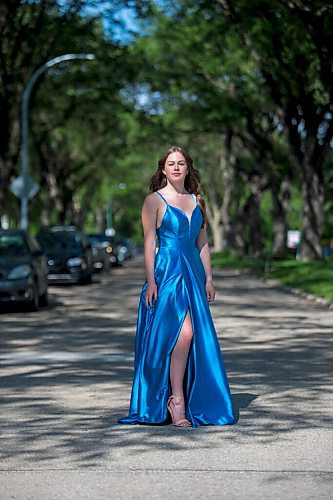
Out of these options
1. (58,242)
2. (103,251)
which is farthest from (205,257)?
(103,251)

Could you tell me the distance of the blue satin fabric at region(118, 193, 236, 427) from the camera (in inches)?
313

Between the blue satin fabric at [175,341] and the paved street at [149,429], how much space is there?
18 cm

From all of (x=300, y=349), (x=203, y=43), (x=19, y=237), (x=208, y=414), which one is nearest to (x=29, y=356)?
(x=300, y=349)

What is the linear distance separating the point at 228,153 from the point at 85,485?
154 ft

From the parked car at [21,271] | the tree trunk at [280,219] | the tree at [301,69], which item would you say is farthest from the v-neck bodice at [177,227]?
the tree trunk at [280,219]

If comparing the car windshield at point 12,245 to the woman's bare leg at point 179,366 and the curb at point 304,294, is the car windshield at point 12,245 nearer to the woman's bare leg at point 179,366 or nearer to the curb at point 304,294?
the curb at point 304,294

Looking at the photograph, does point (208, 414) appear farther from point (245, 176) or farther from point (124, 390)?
point (245, 176)

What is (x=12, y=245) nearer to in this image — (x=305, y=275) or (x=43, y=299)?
(x=43, y=299)

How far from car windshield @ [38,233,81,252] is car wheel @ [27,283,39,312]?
486 inches

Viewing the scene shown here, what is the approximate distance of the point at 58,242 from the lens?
3506cm

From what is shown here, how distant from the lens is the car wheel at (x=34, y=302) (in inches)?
850

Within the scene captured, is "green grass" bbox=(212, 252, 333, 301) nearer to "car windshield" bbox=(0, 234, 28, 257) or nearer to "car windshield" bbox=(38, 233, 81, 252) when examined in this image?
"car windshield" bbox=(38, 233, 81, 252)

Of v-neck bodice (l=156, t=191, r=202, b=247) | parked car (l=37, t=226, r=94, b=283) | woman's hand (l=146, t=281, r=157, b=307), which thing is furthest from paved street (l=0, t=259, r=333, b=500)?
parked car (l=37, t=226, r=94, b=283)

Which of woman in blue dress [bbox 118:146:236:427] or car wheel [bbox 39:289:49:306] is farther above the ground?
woman in blue dress [bbox 118:146:236:427]
